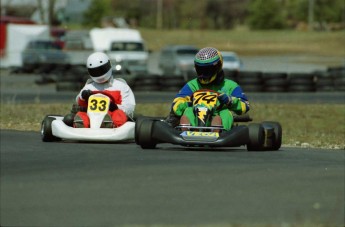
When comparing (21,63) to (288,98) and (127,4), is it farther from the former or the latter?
(127,4)

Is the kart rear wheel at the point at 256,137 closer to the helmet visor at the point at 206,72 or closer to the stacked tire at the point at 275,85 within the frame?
the helmet visor at the point at 206,72

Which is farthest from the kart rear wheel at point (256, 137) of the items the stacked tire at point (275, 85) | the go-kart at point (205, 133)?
the stacked tire at point (275, 85)

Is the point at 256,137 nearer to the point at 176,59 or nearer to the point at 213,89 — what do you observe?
the point at 213,89

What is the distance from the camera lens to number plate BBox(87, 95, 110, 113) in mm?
12492

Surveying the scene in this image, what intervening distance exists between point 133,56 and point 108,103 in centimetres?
2952

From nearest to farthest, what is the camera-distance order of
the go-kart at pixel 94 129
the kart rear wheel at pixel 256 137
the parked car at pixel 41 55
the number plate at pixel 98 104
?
1. the kart rear wheel at pixel 256 137
2. the go-kart at pixel 94 129
3. the number plate at pixel 98 104
4. the parked car at pixel 41 55

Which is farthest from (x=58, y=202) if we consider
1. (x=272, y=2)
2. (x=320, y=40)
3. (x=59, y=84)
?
(x=272, y=2)

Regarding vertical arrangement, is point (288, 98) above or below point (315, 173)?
below

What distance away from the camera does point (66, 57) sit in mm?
44875

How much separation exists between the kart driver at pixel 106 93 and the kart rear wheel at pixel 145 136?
4.58 feet

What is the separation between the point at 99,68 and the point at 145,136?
2.02m

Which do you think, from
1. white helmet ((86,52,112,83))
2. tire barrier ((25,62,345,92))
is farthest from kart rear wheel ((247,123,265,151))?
tire barrier ((25,62,345,92))

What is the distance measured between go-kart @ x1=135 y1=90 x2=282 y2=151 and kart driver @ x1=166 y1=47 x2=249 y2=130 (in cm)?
9

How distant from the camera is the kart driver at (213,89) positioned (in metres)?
11.4
